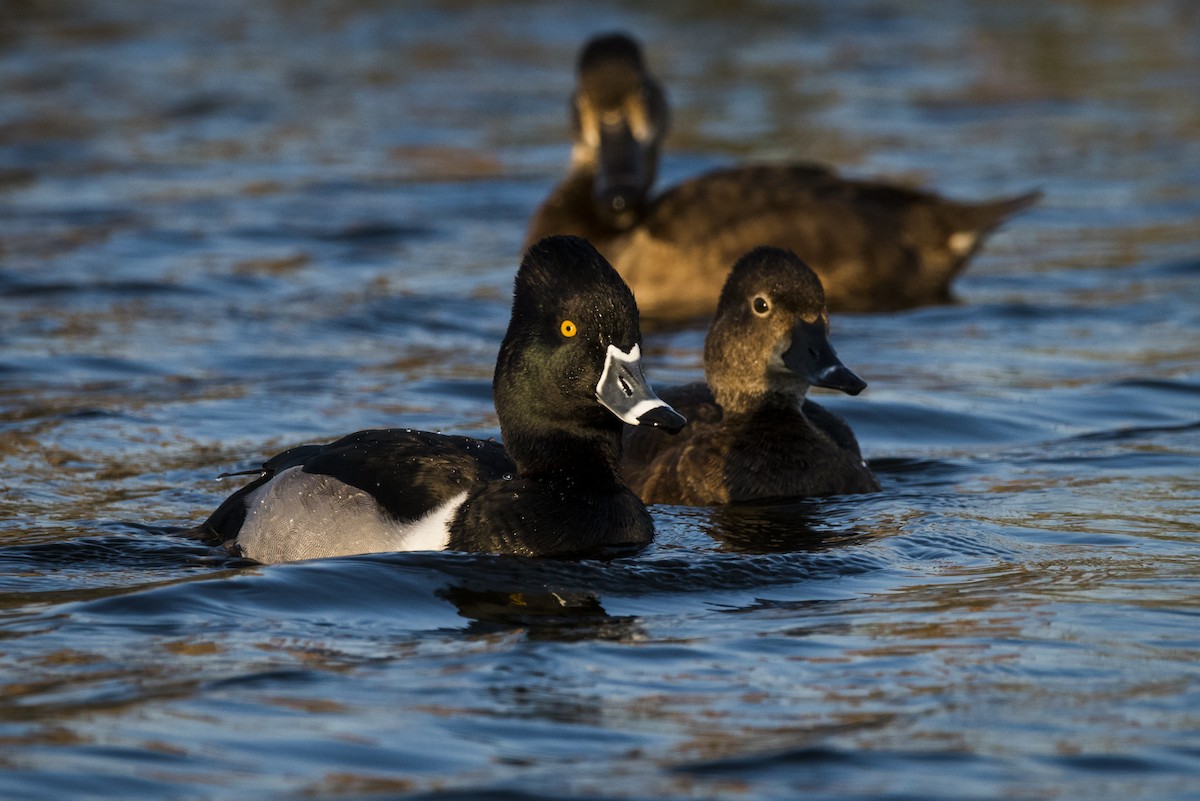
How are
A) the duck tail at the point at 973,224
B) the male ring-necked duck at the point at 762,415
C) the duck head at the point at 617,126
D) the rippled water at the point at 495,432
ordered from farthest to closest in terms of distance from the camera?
the duck head at the point at 617,126 → the duck tail at the point at 973,224 → the male ring-necked duck at the point at 762,415 → the rippled water at the point at 495,432

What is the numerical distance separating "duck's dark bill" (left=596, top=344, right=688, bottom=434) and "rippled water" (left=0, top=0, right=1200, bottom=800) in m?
0.53

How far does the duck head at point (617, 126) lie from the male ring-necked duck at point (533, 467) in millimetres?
6204

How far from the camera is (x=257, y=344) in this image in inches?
478

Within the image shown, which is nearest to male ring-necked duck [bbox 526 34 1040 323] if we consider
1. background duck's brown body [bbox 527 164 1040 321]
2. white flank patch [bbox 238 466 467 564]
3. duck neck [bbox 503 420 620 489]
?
background duck's brown body [bbox 527 164 1040 321]

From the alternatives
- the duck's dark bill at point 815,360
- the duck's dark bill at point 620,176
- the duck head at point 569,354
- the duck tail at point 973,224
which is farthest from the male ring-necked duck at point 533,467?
the duck tail at point 973,224

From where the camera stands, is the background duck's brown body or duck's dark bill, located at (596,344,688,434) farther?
the background duck's brown body

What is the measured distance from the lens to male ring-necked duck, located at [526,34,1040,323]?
12.9m

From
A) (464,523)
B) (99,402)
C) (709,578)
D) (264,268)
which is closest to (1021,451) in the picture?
(709,578)

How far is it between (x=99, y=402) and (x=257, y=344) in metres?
1.67

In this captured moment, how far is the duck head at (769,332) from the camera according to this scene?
874cm

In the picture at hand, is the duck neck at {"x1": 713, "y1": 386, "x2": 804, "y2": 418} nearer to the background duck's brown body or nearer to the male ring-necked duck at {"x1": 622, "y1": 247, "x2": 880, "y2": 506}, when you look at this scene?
the male ring-necked duck at {"x1": 622, "y1": 247, "x2": 880, "y2": 506}

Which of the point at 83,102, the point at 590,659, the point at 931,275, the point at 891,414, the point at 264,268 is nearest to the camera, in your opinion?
the point at 590,659

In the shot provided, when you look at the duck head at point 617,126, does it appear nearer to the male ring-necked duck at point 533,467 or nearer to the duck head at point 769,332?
the duck head at point 769,332

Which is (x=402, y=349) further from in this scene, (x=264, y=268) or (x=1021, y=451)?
(x=1021, y=451)
